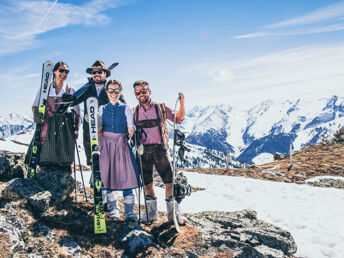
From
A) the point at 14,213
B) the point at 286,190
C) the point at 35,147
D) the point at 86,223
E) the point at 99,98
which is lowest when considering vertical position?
the point at 286,190

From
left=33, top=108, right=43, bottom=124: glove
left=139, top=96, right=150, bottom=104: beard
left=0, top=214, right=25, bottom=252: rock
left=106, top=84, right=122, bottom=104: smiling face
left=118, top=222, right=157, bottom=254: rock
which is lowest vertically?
left=118, top=222, right=157, bottom=254: rock

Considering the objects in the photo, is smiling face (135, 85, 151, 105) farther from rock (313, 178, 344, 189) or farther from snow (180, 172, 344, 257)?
rock (313, 178, 344, 189)

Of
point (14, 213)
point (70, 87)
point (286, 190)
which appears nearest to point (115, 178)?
point (14, 213)

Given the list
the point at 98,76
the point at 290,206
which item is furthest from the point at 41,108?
the point at 290,206

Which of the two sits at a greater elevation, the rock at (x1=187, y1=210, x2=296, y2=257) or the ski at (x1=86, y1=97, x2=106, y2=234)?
the ski at (x1=86, y1=97, x2=106, y2=234)

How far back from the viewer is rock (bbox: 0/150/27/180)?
639 cm

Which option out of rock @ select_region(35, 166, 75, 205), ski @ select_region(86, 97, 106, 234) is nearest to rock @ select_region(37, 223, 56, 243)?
ski @ select_region(86, 97, 106, 234)

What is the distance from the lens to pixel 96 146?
5.53 metres

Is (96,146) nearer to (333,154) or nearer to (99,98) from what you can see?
(99,98)

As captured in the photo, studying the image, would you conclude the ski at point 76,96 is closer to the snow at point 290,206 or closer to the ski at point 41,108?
the ski at point 41,108

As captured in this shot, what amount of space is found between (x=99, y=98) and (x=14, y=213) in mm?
3017

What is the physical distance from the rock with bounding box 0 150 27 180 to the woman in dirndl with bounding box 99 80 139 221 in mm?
2444

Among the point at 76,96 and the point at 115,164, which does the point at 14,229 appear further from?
the point at 76,96

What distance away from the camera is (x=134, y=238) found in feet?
17.0
